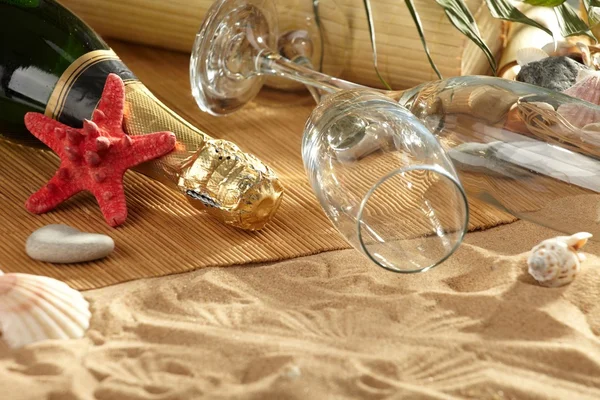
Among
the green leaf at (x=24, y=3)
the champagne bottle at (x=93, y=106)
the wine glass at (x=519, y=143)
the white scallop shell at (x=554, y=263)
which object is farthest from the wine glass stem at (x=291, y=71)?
the white scallop shell at (x=554, y=263)

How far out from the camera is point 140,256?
1121 millimetres

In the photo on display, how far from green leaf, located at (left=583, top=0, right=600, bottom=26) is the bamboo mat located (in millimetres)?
411

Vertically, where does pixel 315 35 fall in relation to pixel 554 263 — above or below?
above

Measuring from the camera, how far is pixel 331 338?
3.07ft

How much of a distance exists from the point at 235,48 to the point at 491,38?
0.47 metres

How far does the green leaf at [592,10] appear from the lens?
1.39m

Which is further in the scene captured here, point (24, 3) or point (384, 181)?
point (24, 3)

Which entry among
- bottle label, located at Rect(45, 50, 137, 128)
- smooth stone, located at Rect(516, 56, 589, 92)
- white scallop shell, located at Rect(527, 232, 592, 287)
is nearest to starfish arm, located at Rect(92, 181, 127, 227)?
bottle label, located at Rect(45, 50, 137, 128)

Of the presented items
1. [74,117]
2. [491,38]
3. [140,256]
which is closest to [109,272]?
[140,256]

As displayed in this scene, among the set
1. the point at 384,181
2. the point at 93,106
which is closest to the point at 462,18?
the point at 384,181

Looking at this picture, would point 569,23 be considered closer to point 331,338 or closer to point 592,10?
point 592,10

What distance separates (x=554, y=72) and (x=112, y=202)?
72 centimetres

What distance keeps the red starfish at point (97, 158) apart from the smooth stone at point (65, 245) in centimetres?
7

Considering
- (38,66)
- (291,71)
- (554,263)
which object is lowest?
(554,263)
